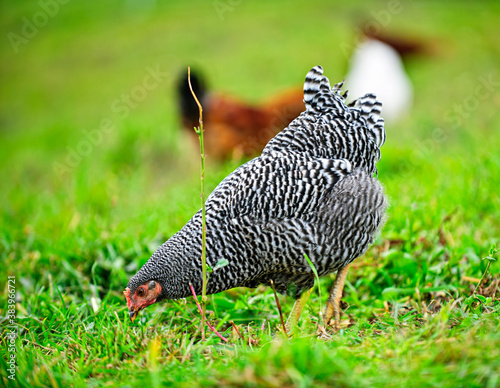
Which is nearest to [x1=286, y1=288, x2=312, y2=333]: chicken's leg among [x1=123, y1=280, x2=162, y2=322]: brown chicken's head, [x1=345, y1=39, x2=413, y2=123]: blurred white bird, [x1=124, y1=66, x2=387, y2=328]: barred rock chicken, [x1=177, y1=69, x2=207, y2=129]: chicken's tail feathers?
[x1=124, y1=66, x2=387, y2=328]: barred rock chicken

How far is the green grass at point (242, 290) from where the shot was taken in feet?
7.04

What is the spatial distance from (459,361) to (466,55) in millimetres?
9578

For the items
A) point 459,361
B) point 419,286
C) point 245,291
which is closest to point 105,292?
point 245,291

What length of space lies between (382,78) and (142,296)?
7027 millimetres

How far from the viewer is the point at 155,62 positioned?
12.4 m

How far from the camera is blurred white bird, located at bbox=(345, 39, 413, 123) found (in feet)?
27.3

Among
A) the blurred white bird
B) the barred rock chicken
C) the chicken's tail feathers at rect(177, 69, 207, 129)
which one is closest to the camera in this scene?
the barred rock chicken

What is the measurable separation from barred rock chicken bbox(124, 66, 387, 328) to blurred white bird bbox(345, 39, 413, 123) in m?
5.60

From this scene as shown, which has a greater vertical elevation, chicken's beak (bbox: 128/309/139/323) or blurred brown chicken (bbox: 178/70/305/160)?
blurred brown chicken (bbox: 178/70/305/160)

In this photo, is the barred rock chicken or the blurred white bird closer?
the barred rock chicken

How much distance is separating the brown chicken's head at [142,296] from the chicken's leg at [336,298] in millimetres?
1055

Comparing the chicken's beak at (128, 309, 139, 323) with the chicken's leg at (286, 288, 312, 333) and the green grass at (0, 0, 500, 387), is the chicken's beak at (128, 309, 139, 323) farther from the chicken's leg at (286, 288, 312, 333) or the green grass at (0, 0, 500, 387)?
the chicken's leg at (286, 288, 312, 333)

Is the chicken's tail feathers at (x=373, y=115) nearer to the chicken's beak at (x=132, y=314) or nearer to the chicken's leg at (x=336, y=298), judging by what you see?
the chicken's leg at (x=336, y=298)

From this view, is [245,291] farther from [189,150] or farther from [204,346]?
[189,150]
